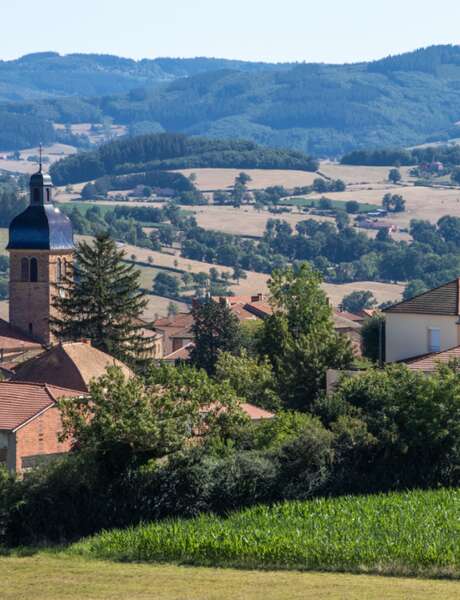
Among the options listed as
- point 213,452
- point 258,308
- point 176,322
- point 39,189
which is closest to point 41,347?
point 39,189

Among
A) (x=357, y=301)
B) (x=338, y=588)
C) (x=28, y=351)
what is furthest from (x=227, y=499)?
(x=357, y=301)

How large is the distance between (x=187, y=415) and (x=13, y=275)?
45662 mm

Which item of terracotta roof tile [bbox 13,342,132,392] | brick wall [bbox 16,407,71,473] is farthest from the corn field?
terracotta roof tile [bbox 13,342,132,392]

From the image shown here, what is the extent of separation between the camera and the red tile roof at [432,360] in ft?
180

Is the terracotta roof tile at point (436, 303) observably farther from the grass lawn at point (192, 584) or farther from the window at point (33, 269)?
the grass lawn at point (192, 584)

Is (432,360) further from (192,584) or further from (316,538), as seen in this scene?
(192,584)

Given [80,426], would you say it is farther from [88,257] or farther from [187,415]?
[88,257]

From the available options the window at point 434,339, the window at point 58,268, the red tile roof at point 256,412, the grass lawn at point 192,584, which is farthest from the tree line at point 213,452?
the window at point 58,268

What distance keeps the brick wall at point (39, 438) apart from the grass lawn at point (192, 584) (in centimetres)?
1310

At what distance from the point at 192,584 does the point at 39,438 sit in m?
17.4

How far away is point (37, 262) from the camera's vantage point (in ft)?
290

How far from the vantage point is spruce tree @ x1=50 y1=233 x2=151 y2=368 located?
73500mm

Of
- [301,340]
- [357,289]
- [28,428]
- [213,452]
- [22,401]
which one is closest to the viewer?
[213,452]

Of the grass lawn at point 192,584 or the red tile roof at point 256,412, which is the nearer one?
the grass lawn at point 192,584
